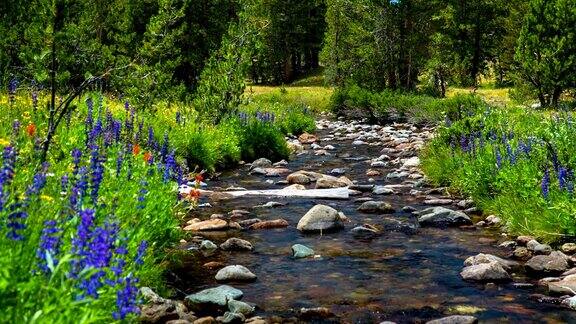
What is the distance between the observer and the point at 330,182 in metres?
12.5

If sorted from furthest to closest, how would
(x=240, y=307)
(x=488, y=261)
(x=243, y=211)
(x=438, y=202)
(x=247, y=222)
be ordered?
(x=438, y=202), (x=243, y=211), (x=247, y=222), (x=488, y=261), (x=240, y=307)

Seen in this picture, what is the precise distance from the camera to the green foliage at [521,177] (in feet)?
24.6

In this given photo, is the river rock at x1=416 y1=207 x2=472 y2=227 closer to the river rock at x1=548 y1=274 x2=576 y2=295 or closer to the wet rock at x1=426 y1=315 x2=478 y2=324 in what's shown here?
the river rock at x1=548 y1=274 x2=576 y2=295

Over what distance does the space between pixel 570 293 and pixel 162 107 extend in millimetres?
14301

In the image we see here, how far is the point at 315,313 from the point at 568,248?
371 cm

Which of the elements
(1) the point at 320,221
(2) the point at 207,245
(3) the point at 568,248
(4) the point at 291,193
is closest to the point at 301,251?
(2) the point at 207,245

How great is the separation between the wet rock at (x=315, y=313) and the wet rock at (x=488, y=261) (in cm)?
236

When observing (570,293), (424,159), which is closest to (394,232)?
(570,293)

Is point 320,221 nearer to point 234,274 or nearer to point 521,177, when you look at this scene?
point 234,274

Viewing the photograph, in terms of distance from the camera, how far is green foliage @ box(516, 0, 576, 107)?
30.0m

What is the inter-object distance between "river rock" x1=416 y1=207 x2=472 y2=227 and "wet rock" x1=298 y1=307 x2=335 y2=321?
4123 mm

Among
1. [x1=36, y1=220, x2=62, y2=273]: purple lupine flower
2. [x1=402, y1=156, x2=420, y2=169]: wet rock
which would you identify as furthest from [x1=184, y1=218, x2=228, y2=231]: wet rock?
[x1=402, y1=156, x2=420, y2=169]: wet rock

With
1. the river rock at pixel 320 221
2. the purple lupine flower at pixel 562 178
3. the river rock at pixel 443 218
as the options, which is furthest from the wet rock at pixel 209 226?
the purple lupine flower at pixel 562 178

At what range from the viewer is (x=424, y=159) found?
14.0 meters
